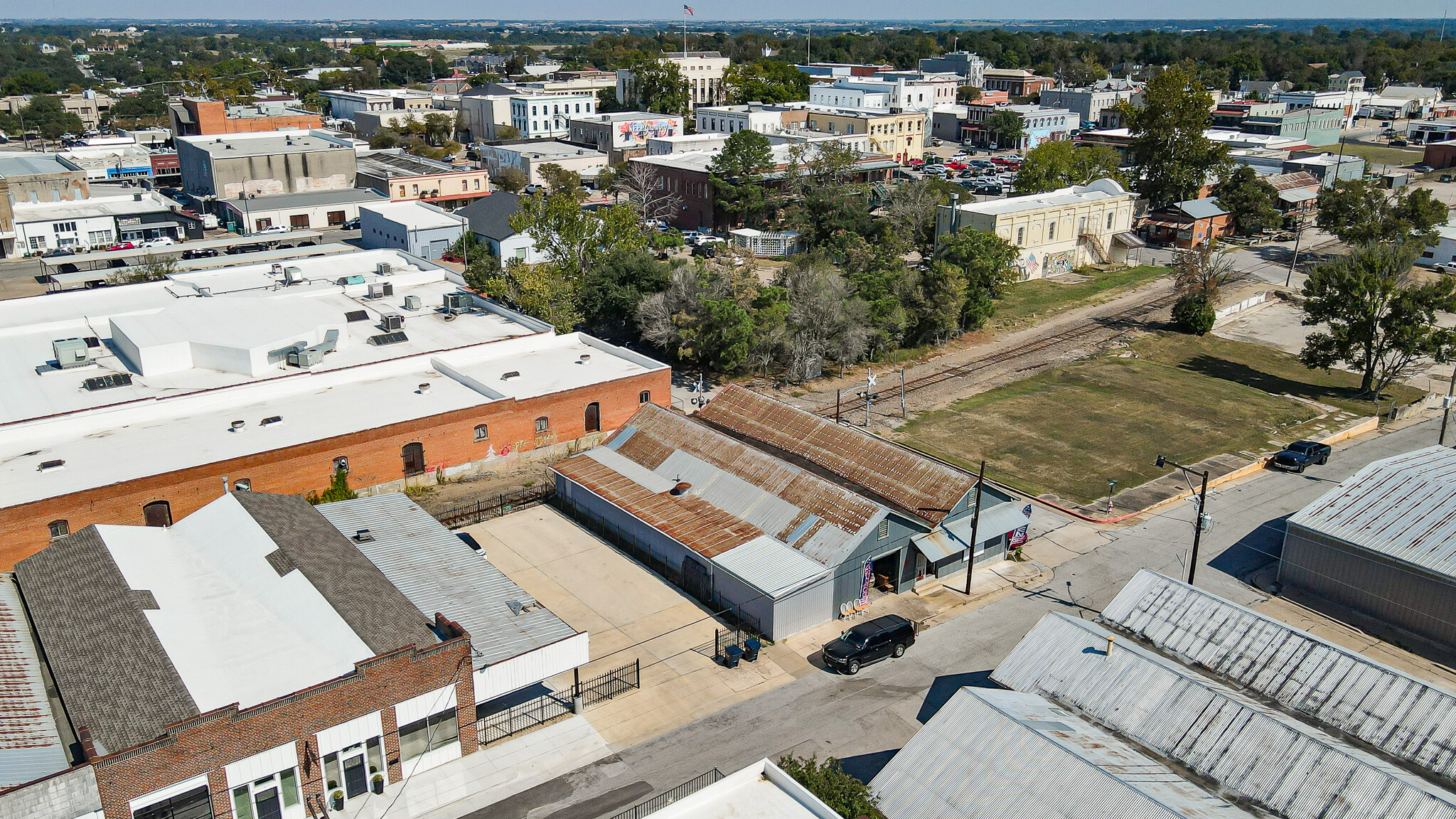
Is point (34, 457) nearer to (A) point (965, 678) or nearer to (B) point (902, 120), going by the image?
(A) point (965, 678)

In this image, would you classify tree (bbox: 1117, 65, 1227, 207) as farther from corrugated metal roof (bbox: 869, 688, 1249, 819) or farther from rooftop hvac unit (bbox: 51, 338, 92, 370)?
rooftop hvac unit (bbox: 51, 338, 92, 370)

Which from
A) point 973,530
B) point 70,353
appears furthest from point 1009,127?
point 70,353

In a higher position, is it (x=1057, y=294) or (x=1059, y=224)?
(x=1059, y=224)

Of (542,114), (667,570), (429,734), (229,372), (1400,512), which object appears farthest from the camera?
(542,114)

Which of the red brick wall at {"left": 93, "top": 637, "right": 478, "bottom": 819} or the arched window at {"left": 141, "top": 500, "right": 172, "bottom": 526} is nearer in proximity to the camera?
the red brick wall at {"left": 93, "top": 637, "right": 478, "bottom": 819}

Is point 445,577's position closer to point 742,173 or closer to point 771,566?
point 771,566

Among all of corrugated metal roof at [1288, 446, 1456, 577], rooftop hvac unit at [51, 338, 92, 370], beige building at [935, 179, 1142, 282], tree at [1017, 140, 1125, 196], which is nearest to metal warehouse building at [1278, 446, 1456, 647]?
corrugated metal roof at [1288, 446, 1456, 577]

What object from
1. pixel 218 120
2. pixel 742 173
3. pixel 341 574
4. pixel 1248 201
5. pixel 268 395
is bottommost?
pixel 341 574
